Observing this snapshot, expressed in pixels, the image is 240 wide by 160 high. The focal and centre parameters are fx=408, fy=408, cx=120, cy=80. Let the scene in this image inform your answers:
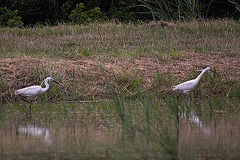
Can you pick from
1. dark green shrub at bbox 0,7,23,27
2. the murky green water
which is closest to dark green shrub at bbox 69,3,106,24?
dark green shrub at bbox 0,7,23,27

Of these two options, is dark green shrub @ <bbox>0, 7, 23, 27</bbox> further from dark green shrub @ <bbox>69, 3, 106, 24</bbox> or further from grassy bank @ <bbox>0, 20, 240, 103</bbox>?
grassy bank @ <bbox>0, 20, 240, 103</bbox>

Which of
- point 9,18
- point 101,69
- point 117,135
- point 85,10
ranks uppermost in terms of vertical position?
point 85,10

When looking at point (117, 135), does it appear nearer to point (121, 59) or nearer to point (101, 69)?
point (101, 69)

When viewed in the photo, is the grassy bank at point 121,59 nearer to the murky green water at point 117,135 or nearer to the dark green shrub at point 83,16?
the murky green water at point 117,135

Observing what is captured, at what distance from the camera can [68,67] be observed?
9547mm

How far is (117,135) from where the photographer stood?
186 inches

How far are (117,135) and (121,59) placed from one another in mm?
6066

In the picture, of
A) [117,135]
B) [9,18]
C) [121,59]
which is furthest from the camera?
[9,18]

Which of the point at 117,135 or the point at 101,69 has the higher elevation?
the point at 101,69

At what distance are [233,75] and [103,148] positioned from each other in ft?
19.9

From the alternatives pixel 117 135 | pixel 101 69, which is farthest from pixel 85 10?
pixel 117 135

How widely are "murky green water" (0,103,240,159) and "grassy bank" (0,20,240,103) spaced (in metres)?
0.86

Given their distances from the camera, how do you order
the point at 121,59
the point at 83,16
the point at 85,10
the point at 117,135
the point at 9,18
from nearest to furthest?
the point at 117,135 < the point at 121,59 < the point at 83,16 < the point at 9,18 < the point at 85,10

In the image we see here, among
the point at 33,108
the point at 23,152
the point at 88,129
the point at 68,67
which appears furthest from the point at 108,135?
the point at 68,67
